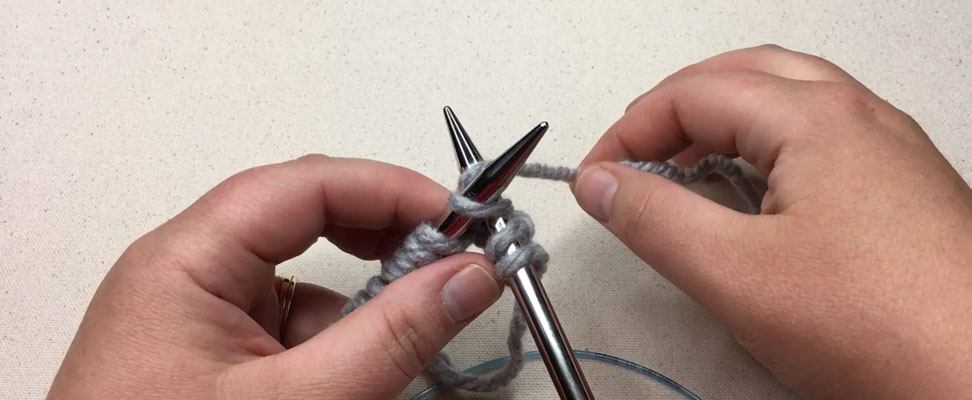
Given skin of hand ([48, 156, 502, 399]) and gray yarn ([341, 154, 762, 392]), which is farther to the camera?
gray yarn ([341, 154, 762, 392])

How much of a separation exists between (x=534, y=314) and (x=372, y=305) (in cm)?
17

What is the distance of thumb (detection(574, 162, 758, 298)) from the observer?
0.66m

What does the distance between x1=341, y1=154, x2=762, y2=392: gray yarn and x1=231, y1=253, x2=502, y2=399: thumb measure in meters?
0.05

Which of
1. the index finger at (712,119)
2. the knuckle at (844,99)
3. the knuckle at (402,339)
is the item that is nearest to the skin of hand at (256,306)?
the knuckle at (402,339)

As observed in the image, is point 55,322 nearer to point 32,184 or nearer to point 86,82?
point 32,184

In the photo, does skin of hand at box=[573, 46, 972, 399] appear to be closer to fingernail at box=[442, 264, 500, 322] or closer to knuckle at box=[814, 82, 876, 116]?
knuckle at box=[814, 82, 876, 116]

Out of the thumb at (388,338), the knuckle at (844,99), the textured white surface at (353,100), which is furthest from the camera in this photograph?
the textured white surface at (353,100)

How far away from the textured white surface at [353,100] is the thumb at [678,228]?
210 mm

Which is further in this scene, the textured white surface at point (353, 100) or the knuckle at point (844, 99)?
the textured white surface at point (353, 100)

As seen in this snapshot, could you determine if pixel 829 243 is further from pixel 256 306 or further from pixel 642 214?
pixel 256 306

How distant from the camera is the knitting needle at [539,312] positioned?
68cm

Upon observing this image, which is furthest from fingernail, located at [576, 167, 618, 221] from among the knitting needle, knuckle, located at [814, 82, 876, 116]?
knuckle, located at [814, 82, 876, 116]

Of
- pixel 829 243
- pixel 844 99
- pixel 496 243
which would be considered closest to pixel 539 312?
pixel 496 243

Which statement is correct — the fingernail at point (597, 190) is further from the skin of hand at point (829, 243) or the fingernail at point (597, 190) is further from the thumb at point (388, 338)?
the thumb at point (388, 338)
